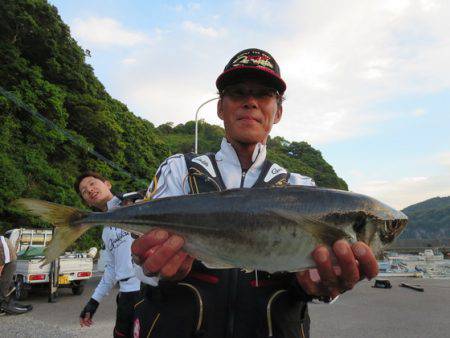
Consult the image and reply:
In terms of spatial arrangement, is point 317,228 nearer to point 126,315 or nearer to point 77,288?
point 126,315

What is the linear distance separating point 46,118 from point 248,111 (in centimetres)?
2601

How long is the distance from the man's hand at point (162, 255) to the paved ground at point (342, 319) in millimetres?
7496

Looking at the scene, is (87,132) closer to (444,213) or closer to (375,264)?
(375,264)

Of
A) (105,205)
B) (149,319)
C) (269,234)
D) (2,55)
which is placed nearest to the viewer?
(269,234)

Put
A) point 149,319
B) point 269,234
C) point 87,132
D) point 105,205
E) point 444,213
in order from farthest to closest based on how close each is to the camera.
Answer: point 444,213
point 87,132
point 105,205
point 149,319
point 269,234

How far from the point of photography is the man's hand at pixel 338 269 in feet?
7.24

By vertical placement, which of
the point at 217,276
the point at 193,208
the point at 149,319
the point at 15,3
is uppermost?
the point at 15,3

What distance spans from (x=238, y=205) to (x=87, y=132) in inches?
1342

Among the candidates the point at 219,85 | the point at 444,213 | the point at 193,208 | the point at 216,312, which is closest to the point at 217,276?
the point at 216,312

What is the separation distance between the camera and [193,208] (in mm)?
2400

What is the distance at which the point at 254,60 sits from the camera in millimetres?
3045

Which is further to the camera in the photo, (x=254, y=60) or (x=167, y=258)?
(x=254, y=60)

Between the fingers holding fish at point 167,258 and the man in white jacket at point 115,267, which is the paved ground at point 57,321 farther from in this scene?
the fingers holding fish at point 167,258

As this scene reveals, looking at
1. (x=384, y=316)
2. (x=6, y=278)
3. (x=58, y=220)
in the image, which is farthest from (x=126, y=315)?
(x=384, y=316)
